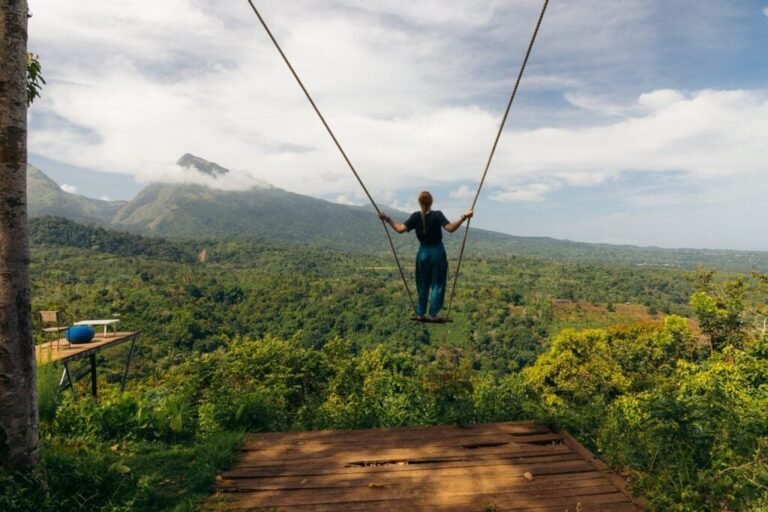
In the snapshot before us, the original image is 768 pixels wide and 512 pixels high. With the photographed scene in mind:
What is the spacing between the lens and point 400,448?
4.24 meters

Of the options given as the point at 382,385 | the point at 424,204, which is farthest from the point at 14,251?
the point at 382,385

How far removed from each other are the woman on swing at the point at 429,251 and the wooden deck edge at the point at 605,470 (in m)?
1.89

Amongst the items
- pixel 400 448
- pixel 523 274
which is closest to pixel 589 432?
pixel 400 448

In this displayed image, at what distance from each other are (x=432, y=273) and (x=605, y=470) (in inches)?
105

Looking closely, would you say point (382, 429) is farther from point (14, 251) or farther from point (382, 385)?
point (14, 251)

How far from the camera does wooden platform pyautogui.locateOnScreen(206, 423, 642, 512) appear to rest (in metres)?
3.28

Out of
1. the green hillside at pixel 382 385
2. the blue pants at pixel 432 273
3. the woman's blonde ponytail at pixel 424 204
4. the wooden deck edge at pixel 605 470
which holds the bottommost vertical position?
the green hillside at pixel 382 385

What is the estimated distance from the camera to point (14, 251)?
3260 mm

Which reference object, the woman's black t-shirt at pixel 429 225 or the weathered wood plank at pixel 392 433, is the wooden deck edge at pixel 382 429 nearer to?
the weathered wood plank at pixel 392 433

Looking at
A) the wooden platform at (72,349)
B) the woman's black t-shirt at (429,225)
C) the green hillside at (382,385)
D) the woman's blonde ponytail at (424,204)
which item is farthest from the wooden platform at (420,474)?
the wooden platform at (72,349)

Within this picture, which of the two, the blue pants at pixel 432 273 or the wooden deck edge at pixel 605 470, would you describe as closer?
the wooden deck edge at pixel 605 470

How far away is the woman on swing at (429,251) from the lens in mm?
5266

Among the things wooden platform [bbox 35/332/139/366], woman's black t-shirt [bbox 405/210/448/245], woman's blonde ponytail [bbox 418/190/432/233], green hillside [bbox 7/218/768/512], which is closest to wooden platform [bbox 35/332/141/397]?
wooden platform [bbox 35/332/139/366]

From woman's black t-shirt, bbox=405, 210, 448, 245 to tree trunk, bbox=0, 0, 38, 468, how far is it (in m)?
3.59
